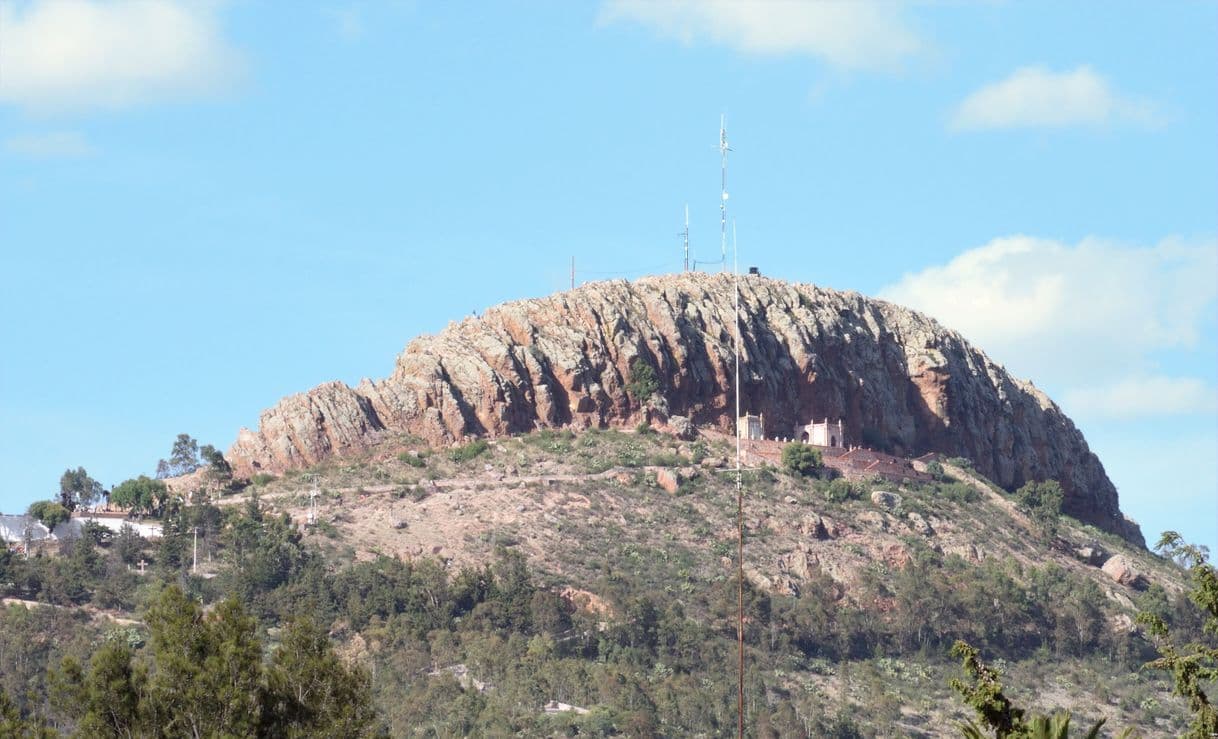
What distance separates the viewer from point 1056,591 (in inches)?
4033

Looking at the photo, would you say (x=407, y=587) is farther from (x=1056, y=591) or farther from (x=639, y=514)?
(x=1056, y=591)

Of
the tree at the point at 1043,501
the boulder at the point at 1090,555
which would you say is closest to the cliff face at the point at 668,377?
the tree at the point at 1043,501

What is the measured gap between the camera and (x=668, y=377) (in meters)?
109

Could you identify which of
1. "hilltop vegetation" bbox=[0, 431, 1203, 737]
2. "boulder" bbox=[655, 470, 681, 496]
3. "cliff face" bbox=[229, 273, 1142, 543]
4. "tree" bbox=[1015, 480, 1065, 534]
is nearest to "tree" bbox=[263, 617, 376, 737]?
"hilltop vegetation" bbox=[0, 431, 1203, 737]

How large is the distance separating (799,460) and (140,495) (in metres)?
31.9

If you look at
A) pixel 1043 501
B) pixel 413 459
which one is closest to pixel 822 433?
pixel 1043 501

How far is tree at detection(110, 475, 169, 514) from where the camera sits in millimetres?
104062

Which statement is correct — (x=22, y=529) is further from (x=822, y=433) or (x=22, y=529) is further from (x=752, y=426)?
(x=822, y=433)

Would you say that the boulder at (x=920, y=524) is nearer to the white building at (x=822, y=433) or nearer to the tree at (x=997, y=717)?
the white building at (x=822, y=433)

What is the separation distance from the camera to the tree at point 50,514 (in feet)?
335

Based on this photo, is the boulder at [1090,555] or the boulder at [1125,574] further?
the boulder at [1090,555]

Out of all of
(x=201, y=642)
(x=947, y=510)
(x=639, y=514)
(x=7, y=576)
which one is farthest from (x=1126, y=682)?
(x=201, y=642)

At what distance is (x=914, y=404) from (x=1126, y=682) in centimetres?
2548

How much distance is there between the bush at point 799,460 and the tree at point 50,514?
113 feet
